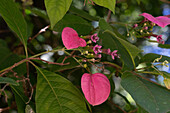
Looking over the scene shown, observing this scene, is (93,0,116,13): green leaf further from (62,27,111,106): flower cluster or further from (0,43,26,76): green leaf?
(0,43,26,76): green leaf

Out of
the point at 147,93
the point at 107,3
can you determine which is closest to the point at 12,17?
the point at 107,3

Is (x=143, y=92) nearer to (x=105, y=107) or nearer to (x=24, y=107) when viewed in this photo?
(x=24, y=107)

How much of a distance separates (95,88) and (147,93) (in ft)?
0.45

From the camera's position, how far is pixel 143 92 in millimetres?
550

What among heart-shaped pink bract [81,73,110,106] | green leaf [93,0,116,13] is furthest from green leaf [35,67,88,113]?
green leaf [93,0,116,13]

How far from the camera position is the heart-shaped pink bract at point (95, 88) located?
0.59 metres

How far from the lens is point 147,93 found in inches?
21.7

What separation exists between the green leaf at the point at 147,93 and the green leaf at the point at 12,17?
0.38 m

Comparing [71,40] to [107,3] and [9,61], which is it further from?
[9,61]

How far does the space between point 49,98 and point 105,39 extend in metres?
0.25

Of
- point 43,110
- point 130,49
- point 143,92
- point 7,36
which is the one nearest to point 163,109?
point 143,92

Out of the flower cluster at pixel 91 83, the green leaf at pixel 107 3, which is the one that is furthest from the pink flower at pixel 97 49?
the green leaf at pixel 107 3

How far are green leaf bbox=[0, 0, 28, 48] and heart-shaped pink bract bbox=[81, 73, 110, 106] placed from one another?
28 cm

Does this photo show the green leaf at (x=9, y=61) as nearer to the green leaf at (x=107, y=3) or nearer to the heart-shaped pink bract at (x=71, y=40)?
the heart-shaped pink bract at (x=71, y=40)
